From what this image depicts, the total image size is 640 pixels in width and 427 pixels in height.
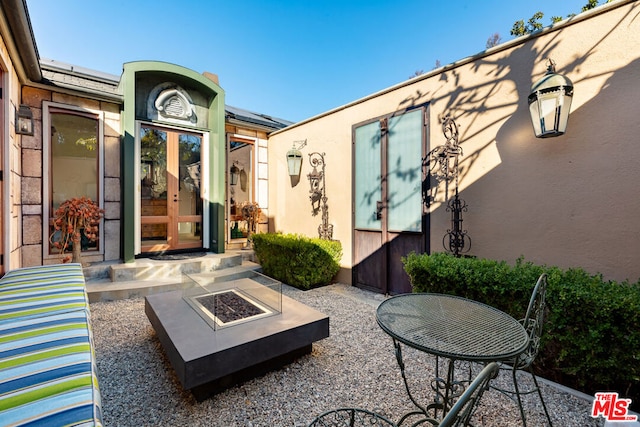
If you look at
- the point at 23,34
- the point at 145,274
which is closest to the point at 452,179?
the point at 145,274

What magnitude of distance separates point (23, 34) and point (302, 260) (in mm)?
4230

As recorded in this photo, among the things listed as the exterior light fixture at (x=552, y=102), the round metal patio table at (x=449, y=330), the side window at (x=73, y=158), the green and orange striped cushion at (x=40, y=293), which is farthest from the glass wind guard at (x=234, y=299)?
the side window at (x=73, y=158)

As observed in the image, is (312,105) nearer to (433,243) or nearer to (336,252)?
(336,252)

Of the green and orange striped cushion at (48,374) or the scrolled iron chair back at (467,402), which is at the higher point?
the scrolled iron chair back at (467,402)

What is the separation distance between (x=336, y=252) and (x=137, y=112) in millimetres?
4320

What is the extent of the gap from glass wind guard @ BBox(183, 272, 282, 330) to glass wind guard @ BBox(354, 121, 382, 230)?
7.33 feet

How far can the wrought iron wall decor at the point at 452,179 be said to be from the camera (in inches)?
133

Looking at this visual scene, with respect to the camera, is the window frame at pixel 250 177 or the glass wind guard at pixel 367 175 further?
the window frame at pixel 250 177

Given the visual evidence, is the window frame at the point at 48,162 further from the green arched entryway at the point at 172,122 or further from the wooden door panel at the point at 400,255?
the wooden door panel at the point at 400,255

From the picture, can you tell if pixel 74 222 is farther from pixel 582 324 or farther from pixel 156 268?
pixel 582 324

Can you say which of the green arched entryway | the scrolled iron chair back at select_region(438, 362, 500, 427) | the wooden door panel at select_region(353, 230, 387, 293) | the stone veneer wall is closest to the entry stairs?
the green arched entryway

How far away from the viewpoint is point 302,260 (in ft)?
14.9

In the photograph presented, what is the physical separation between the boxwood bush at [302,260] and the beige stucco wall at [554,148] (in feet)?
5.82

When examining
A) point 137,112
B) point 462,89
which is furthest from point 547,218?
point 137,112
